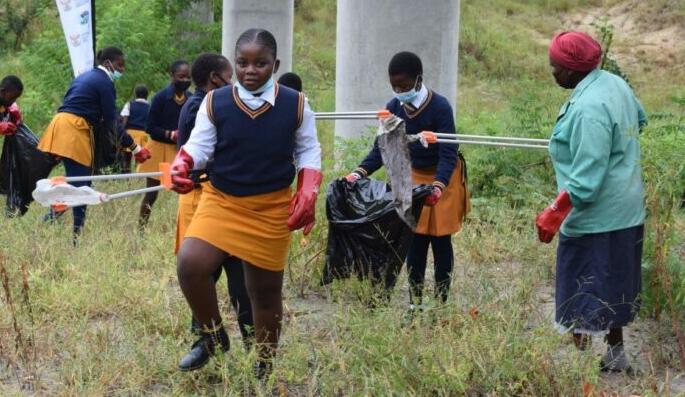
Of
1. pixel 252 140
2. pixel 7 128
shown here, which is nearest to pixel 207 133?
pixel 252 140

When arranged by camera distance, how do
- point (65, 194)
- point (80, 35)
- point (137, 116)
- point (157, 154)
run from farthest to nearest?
point (137, 116) → point (80, 35) → point (157, 154) → point (65, 194)

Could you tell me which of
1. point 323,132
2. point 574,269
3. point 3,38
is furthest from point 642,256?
point 3,38

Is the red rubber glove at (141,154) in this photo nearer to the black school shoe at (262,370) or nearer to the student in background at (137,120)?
the student in background at (137,120)

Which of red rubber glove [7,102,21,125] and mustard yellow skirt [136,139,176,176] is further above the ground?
red rubber glove [7,102,21,125]

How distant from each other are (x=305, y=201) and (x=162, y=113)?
4852mm

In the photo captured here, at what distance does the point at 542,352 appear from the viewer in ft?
15.1

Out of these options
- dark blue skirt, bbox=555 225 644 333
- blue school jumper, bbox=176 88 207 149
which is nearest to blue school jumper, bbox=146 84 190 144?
blue school jumper, bbox=176 88 207 149

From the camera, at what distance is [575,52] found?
496 centimetres

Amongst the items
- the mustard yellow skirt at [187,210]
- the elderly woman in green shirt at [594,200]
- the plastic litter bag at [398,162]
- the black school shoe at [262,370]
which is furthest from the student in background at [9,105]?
the elderly woman in green shirt at [594,200]

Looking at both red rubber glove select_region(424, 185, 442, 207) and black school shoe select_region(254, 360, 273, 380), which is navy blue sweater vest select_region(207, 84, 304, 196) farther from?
red rubber glove select_region(424, 185, 442, 207)

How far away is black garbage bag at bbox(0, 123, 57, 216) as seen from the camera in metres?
9.09

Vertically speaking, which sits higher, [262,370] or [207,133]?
[207,133]

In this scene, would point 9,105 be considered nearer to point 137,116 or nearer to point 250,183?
point 137,116

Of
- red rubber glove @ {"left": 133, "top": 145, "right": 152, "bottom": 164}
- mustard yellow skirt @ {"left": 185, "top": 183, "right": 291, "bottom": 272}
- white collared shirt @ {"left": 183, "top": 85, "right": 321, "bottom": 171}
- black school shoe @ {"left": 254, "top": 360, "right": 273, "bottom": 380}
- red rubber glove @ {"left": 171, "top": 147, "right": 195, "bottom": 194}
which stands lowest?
black school shoe @ {"left": 254, "top": 360, "right": 273, "bottom": 380}
